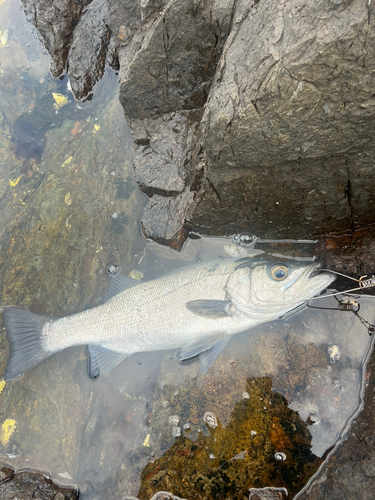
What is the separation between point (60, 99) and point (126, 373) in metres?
4.52

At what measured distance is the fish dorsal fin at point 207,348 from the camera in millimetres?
3516

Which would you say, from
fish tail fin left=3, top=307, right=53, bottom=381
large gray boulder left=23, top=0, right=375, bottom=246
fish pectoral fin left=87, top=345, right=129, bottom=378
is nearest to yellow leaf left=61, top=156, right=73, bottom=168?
large gray boulder left=23, top=0, right=375, bottom=246

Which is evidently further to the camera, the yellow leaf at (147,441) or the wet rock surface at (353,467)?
the yellow leaf at (147,441)

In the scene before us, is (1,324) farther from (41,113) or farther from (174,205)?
(41,113)

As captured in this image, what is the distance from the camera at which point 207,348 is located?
3.54 meters

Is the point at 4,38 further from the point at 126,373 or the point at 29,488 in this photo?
the point at 29,488

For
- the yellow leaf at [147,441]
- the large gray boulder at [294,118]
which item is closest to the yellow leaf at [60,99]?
the large gray boulder at [294,118]

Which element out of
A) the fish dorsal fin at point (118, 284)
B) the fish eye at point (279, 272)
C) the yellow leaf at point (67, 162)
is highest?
the yellow leaf at point (67, 162)

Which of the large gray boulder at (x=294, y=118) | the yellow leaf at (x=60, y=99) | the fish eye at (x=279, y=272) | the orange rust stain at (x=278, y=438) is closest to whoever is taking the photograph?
the large gray boulder at (x=294, y=118)

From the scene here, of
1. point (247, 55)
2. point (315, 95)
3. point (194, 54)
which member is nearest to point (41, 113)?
point (194, 54)

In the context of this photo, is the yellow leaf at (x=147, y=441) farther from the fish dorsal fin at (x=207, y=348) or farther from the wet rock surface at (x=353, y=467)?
the wet rock surface at (x=353, y=467)

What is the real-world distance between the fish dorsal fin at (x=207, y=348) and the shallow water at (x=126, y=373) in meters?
0.11

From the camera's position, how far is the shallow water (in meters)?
3.04

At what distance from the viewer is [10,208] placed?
5.04m
